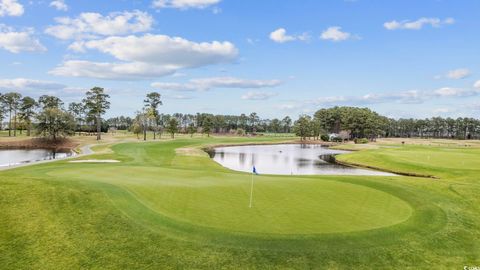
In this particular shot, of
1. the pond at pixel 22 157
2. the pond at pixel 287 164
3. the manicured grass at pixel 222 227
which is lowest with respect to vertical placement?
the pond at pixel 287 164

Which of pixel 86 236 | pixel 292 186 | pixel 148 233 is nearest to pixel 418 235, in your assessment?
pixel 292 186

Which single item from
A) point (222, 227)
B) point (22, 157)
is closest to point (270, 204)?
point (222, 227)

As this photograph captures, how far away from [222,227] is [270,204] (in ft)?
11.1

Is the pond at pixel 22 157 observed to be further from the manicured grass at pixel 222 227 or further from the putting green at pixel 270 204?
the manicured grass at pixel 222 227

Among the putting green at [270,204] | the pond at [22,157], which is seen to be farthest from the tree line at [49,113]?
the putting green at [270,204]

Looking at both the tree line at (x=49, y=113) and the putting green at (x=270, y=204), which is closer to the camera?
the putting green at (x=270, y=204)

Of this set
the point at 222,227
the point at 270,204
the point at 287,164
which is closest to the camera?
the point at 222,227

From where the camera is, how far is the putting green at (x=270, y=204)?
40.1 ft

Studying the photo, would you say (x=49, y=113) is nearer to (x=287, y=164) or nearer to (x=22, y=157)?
(x=22, y=157)

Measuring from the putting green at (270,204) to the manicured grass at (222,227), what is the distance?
4cm

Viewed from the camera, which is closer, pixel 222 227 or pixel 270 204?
pixel 222 227

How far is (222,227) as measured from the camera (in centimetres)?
1173

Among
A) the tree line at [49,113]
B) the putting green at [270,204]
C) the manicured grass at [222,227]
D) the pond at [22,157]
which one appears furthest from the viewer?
the tree line at [49,113]

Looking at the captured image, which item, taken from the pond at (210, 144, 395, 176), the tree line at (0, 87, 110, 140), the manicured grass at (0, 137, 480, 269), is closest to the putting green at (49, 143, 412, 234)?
the manicured grass at (0, 137, 480, 269)
